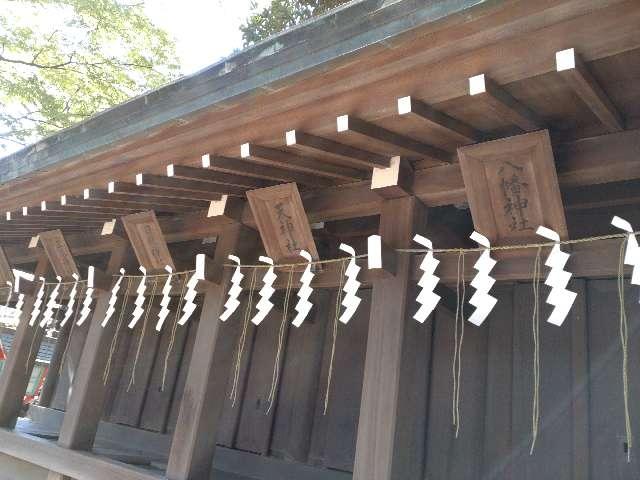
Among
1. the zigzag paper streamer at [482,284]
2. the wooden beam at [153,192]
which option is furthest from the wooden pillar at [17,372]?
the zigzag paper streamer at [482,284]

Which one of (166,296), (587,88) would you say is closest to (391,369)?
(587,88)

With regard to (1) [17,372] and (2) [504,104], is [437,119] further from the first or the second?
(1) [17,372]

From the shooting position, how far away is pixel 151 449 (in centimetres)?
464

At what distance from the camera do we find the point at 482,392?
301 cm

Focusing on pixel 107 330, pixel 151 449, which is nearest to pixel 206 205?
pixel 107 330

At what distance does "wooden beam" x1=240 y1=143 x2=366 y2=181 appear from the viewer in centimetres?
237

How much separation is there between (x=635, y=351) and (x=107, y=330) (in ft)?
11.2

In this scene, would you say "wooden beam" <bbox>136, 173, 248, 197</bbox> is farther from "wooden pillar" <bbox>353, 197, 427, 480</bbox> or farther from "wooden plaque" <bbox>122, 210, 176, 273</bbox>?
"wooden pillar" <bbox>353, 197, 427, 480</bbox>

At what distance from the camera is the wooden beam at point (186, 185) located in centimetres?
289

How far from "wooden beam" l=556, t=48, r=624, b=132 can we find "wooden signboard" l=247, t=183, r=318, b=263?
4.88 ft

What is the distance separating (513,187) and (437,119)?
1.45 feet

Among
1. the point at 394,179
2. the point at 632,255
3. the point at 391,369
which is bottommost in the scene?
the point at 391,369

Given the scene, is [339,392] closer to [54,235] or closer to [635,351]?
[635,351]

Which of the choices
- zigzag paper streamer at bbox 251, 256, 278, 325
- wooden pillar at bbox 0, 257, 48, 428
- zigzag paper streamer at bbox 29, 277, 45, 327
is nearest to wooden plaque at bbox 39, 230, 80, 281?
zigzag paper streamer at bbox 29, 277, 45, 327
